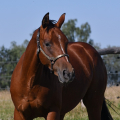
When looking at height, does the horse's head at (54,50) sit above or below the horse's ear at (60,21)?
below

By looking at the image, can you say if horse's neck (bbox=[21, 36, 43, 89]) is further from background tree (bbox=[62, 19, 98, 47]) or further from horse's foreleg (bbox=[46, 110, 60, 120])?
background tree (bbox=[62, 19, 98, 47])

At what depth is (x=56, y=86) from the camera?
342 centimetres

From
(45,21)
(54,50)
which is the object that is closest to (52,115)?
(54,50)

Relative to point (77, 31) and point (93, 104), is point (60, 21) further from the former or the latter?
point (77, 31)

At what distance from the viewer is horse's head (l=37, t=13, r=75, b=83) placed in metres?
2.80

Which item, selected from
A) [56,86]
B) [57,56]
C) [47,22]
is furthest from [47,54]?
[56,86]

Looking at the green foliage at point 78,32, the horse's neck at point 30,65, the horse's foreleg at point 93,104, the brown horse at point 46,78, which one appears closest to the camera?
the brown horse at point 46,78

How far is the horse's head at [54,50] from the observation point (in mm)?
2803

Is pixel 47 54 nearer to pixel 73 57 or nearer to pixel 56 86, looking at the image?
pixel 56 86

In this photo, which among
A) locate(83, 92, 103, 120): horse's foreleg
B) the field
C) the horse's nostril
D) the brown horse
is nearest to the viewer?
the horse's nostril

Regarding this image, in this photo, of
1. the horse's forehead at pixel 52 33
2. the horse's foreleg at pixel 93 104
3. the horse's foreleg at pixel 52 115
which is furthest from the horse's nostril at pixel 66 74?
the horse's foreleg at pixel 93 104

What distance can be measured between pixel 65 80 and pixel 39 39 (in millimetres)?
649

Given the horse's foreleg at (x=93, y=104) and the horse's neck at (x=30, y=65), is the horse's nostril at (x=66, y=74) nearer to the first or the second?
the horse's neck at (x=30, y=65)

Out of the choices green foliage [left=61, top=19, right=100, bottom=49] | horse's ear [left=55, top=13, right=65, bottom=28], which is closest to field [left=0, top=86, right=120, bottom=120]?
horse's ear [left=55, top=13, right=65, bottom=28]
